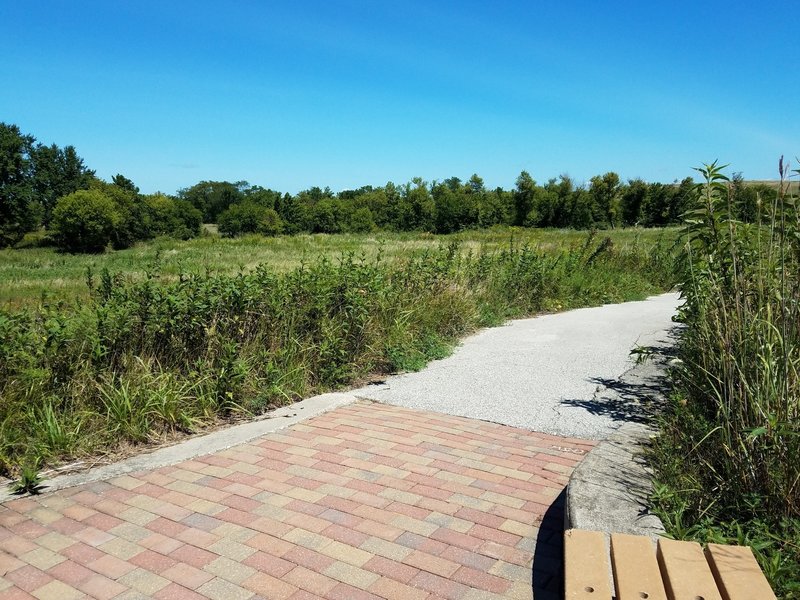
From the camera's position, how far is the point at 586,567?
1.99m

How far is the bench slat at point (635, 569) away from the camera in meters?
1.82

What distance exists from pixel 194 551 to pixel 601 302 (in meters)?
10.3

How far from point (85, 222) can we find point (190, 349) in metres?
62.0

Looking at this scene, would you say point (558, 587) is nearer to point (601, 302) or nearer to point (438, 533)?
point (438, 533)

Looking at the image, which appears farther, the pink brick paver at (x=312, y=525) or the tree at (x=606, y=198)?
the tree at (x=606, y=198)

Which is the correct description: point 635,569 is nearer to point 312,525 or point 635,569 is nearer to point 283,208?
point 312,525

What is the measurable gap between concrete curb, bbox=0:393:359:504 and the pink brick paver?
0.11m

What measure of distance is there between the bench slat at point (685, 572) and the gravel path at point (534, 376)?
2.39 m

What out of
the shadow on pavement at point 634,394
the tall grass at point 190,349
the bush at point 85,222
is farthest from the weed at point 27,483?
the bush at point 85,222

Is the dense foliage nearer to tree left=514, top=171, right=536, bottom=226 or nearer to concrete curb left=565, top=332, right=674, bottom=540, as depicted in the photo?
tree left=514, top=171, right=536, bottom=226

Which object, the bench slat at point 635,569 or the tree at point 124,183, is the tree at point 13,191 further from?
the bench slat at point 635,569

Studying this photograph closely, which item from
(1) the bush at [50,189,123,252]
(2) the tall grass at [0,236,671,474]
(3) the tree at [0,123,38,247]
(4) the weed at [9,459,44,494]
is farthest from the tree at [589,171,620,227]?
(3) the tree at [0,123,38,247]

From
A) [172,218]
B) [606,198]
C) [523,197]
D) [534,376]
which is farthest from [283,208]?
[534,376]

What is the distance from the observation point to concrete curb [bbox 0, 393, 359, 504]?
12.2ft
